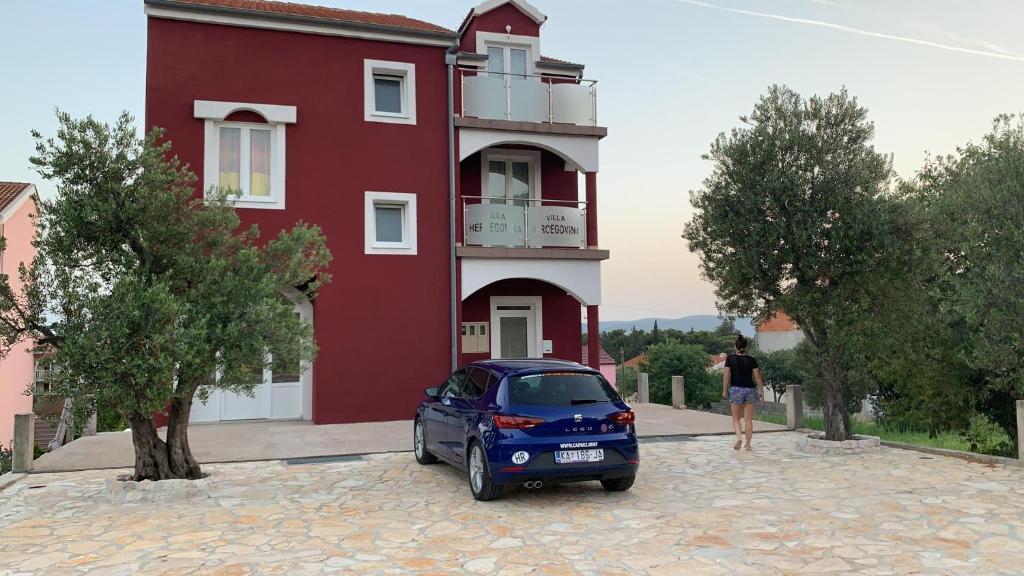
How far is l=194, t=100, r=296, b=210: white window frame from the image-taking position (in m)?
14.9

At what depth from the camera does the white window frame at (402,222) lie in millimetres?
15820

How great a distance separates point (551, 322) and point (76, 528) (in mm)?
12262

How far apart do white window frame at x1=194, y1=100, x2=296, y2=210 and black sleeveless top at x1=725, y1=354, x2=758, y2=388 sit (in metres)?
9.42

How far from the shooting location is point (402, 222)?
16.3 meters

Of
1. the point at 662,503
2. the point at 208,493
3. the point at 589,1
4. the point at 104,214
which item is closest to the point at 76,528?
the point at 208,493

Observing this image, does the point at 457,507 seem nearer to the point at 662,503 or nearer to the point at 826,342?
the point at 662,503

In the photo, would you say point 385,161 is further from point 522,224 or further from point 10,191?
point 10,191

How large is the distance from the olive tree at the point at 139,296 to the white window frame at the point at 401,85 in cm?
761

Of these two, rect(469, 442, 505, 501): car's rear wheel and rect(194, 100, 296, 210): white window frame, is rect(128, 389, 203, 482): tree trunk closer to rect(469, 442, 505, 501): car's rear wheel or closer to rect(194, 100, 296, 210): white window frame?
rect(469, 442, 505, 501): car's rear wheel

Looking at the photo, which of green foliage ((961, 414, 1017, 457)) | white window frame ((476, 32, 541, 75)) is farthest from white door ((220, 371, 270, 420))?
green foliage ((961, 414, 1017, 457))

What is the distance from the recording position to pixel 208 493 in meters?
8.55

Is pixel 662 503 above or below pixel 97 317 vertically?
below

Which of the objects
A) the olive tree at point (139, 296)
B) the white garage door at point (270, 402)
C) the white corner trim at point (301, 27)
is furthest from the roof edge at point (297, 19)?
the olive tree at point (139, 296)

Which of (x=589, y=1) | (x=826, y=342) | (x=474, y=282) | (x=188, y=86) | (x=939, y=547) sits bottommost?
(x=939, y=547)
